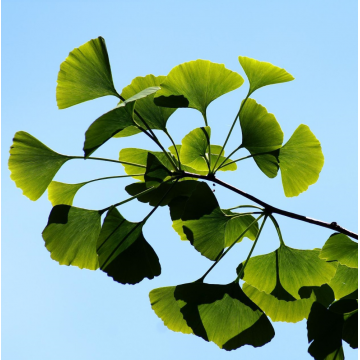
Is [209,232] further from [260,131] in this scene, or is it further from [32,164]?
[32,164]

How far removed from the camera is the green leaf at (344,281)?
5.29 ft

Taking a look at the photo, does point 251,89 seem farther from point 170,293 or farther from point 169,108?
point 170,293

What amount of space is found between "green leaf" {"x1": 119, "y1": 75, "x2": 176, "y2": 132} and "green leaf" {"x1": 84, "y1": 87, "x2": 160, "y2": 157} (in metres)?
0.14

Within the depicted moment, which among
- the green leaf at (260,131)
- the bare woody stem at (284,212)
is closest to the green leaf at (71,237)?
the bare woody stem at (284,212)

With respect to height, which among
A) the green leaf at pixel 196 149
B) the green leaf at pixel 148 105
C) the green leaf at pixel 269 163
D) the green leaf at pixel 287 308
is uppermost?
the green leaf at pixel 148 105

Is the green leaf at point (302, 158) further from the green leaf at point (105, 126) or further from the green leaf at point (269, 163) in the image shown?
the green leaf at point (105, 126)

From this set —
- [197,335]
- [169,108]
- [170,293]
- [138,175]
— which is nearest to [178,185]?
[138,175]

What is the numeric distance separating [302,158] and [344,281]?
0.52m

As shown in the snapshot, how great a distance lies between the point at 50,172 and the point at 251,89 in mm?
762

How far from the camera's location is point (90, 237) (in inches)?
58.7

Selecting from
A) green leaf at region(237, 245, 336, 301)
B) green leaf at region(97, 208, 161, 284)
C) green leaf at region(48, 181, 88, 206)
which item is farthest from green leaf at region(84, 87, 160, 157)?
green leaf at region(237, 245, 336, 301)

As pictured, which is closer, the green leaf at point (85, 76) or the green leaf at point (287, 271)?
the green leaf at point (85, 76)

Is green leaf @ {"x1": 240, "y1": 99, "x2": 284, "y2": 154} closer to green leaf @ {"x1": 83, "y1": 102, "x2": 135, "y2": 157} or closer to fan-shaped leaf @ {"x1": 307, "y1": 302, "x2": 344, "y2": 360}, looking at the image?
green leaf @ {"x1": 83, "y1": 102, "x2": 135, "y2": 157}

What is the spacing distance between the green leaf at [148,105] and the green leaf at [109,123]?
139 mm
